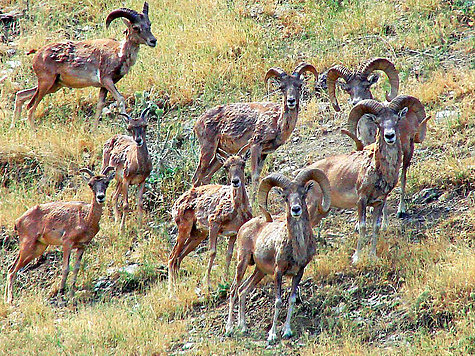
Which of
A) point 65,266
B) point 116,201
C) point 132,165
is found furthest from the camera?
point 116,201

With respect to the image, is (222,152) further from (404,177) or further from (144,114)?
(404,177)

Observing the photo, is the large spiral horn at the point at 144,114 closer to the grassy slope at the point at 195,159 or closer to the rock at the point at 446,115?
the grassy slope at the point at 195,159

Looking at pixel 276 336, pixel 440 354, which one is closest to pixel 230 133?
pixel 276 336

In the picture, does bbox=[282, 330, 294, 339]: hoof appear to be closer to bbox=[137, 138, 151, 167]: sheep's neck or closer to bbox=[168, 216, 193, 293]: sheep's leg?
bbox=[168, 216, 193, 293]: sheep's leg

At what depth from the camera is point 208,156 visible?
16.3 meters

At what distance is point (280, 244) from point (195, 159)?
17.6 ft

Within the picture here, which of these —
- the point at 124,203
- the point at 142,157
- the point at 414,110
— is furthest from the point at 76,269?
the point at 414,110

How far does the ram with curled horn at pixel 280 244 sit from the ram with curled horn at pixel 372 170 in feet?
3.10

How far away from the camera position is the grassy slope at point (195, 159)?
1239cm

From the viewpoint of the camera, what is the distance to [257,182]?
52.3 feet

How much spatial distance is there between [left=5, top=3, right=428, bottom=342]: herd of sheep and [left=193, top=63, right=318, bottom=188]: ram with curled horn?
2 cm

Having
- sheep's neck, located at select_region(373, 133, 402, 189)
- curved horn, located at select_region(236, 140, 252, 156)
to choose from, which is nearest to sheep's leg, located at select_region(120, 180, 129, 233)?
curved horn, located at select_region(236, 140, 252, 156)

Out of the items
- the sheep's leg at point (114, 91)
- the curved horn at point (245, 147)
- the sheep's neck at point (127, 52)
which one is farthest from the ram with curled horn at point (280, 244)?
the sheep's neck at point (127, 52)

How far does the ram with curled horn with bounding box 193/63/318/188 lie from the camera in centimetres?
1549
